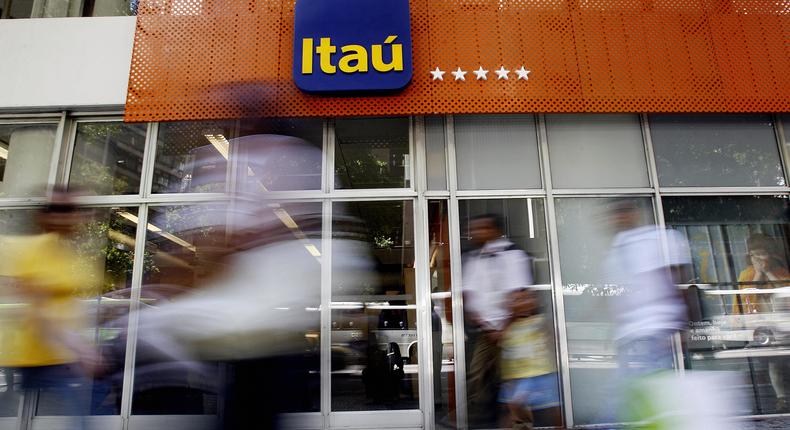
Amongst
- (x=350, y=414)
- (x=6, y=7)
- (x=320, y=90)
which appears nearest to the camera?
(x=350, y=414)

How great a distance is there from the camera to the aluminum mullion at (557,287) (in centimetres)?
531

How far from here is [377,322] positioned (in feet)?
18.3

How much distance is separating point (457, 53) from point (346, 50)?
4.38 ft

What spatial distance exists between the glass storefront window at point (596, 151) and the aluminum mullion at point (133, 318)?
Answer: 5017 millimetres

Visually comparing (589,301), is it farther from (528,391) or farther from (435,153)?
(435,153)

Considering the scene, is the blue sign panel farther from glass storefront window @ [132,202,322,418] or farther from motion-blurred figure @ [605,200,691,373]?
glass storefront window @ [132,202,322,418]

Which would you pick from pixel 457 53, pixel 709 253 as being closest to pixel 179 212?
pixel 457 53

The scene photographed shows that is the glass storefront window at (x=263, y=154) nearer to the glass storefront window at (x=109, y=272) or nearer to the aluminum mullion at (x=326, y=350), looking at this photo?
the aluminum mullion at (x=326, y=350)

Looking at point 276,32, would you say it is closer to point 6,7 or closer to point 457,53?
point 457,53

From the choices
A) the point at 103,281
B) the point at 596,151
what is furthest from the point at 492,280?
the point at 103,281

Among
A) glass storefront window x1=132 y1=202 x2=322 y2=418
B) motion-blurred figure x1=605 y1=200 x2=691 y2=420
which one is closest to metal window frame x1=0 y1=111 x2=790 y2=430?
motion-blurred figure x1=605 y1=200 x2=691 y2=420

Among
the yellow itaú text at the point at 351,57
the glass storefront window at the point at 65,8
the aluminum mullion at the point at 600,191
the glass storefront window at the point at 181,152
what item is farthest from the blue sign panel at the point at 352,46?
the glass storefront window at the point at 65,8

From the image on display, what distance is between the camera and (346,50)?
5.70 metres

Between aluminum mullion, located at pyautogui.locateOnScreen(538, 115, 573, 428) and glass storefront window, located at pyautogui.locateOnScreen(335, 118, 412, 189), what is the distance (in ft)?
5.47
